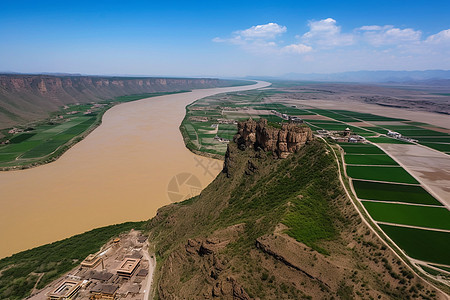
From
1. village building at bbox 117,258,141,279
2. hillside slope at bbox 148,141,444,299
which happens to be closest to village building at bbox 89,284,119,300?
village building at bbox 117,258,141,279

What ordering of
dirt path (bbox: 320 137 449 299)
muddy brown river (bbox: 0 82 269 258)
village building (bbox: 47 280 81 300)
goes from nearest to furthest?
dirt path (bbox: 320 137 449 299), village building (bbox: 47 280 81 300), muddy brown river (bbox: 0 82 269 258)

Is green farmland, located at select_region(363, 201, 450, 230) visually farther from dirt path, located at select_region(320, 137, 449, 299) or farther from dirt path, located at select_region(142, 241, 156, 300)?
dirt path, located at select_region(142, 241, 156, 300)

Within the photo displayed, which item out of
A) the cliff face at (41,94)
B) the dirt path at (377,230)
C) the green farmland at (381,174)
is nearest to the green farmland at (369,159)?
the green farmland at (381,174)

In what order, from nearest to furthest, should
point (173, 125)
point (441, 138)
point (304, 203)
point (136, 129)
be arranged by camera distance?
point (304, 203)
point (441, 138)
point (136, 129)
point (173, 125)

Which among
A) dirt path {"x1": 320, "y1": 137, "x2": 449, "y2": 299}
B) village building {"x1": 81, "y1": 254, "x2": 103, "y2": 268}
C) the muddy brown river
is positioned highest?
dirt path {"x1": 320, "y1": 137, "x2": 449, "y2": 299}

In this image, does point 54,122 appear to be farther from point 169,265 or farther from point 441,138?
point 441,138

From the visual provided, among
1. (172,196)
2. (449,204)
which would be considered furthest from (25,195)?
(449,204)
